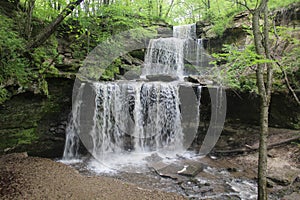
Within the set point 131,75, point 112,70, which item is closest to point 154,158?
point 112,70

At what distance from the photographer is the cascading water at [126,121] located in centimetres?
771

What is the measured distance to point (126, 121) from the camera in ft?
27.3

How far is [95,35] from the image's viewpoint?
10016 millimetres

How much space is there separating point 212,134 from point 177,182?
12.1 ft

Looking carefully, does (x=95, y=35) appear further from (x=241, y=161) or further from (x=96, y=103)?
(x=241, y=161)

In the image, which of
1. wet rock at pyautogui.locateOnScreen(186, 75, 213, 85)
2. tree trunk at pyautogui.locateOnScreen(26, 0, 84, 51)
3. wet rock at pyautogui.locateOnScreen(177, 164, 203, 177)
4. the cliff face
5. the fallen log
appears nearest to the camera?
tree trunk at pyautogui.locateOnScreen(26, 0, 84, 51)

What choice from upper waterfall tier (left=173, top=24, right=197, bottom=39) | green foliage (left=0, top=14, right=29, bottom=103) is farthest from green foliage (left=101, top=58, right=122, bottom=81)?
upper waterfall tier (left=173, top=24, right=197, bottom=39)

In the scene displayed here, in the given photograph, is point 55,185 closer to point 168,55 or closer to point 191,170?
point 191,170

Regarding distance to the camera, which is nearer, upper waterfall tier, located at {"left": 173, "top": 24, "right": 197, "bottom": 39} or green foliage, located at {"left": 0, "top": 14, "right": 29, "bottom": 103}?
green foliage, located at {"left": 0, "top": 14, "right": 29, "bottom": 103}

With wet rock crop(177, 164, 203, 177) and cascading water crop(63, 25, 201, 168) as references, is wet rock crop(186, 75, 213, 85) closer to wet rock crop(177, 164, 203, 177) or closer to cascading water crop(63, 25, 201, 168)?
cascading water crop(63, 25, 201, 168)

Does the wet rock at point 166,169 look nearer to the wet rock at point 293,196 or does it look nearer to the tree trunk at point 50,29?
the wet rock at point 293,196

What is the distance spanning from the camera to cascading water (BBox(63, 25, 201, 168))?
771 centimetres

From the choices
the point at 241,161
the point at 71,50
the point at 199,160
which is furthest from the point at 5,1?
the point at 241,161

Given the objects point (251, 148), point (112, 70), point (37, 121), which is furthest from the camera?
point (112, 70)
